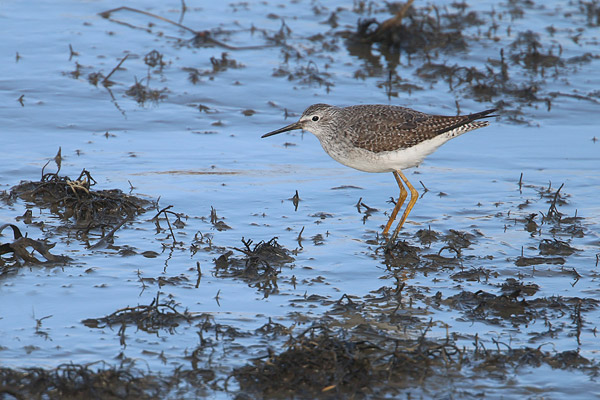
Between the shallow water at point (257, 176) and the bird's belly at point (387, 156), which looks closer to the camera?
the shallow water at point (257, 176)

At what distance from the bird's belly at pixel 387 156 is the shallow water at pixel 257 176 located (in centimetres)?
51

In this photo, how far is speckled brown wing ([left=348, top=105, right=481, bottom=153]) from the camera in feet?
25.9

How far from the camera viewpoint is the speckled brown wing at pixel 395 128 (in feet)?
25.9

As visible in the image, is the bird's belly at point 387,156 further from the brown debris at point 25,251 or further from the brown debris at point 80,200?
the brown debris at point 25,251

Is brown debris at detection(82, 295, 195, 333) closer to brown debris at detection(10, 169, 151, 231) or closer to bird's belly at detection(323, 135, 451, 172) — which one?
brown debris at detection(10, 169, 151, 231)

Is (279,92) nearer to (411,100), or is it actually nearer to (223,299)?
(411,100)

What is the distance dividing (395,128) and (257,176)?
171 cm

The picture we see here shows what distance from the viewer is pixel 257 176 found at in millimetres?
8867

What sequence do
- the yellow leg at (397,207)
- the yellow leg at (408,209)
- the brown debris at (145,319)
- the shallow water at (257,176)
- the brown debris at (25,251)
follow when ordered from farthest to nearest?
the yellow leg at (397,207), the yellow leg at (408,209), the brown debris at (25,251), the shallow water at (257,176), the brown debris at (145,319)

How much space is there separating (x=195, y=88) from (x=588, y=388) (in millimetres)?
7700

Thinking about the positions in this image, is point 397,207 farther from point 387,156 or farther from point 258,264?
point 258,264

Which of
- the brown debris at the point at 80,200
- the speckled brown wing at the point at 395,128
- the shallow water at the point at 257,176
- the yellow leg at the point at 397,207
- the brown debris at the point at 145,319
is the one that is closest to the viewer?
the brown debris at the point at 145,319

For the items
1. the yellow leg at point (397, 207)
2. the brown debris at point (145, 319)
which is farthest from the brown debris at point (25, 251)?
the yellow leg at point (397, 207)

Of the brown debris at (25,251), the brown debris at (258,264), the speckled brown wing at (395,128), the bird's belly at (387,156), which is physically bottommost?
the brown debris at (258,264)
